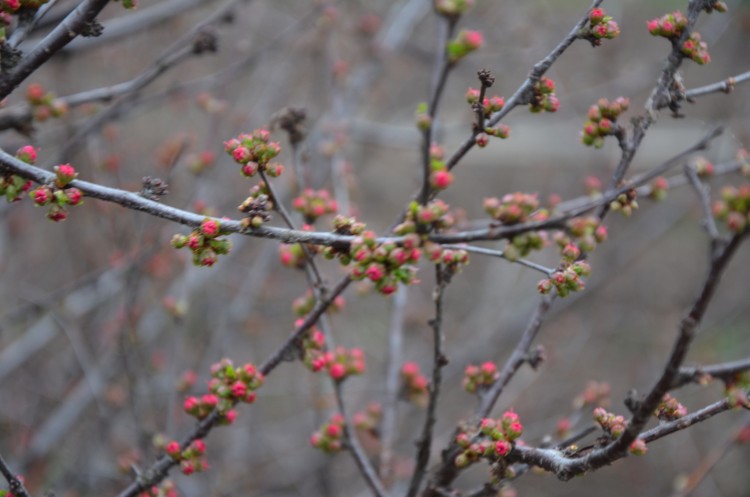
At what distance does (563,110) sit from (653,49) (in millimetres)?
2058

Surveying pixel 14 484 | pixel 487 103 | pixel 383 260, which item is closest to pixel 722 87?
pixel 487 103

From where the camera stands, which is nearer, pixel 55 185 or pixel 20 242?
pixel 55 185

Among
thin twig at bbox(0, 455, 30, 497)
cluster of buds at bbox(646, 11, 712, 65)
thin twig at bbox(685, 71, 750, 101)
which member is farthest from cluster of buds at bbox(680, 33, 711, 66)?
thin twig at bbox(0, 455, 30, 497)

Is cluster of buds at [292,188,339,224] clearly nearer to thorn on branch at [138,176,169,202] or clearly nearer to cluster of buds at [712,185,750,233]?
thorn on branch at [138,176,169,202]

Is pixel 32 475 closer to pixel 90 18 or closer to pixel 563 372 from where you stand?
pixel 90 18

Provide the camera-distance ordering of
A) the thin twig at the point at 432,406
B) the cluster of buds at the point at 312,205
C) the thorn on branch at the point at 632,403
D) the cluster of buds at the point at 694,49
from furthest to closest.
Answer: the cluster of buds at the point at 312,205 → the thin twig at the point at 432,406 → the cluster of buds at the point at 694,49 → the thorn on branch at the point at 632,403

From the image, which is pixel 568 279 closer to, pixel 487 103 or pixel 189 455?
pixel 487 103

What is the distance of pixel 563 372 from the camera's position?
18.0 ft

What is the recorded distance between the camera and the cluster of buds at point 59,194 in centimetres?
145

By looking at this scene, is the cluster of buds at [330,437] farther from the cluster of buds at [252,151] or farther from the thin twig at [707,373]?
the thin twig at [707,373]

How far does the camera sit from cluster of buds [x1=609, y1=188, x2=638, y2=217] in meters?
1.59

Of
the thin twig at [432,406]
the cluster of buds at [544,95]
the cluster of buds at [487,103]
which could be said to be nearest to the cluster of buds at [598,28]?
the cluster of buds at [544,95]

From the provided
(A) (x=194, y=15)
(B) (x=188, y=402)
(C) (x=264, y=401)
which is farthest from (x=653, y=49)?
(B) (x=188, y=402)

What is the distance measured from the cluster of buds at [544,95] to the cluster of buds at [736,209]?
0.57 m
